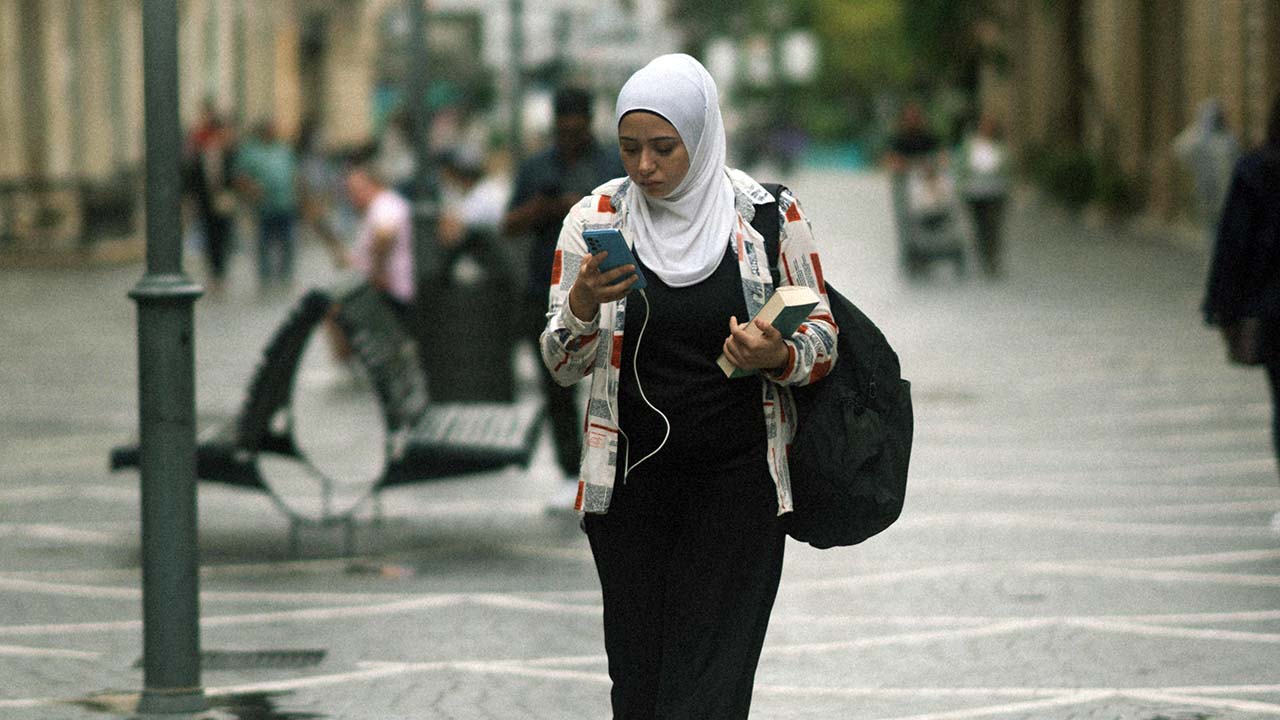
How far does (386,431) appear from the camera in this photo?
29.3 ft

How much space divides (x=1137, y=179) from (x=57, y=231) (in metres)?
16.0

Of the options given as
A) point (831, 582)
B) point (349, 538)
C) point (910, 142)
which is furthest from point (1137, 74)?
point (831, 582)

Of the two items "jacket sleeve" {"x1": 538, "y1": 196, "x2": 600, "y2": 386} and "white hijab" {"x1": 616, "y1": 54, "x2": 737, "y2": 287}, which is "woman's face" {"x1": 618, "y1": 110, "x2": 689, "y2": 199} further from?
"jacket sleeve" {"x1": 538, "y1": 196, "x2": 600, "y2": 386}

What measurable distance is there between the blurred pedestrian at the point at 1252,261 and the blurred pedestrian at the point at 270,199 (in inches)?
690

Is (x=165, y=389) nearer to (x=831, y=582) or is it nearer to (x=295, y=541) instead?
(x=831, y=582)

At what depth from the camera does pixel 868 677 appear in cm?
651

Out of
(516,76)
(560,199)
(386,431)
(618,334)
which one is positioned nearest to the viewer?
(618,334)

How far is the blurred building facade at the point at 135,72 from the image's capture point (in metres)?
21.0

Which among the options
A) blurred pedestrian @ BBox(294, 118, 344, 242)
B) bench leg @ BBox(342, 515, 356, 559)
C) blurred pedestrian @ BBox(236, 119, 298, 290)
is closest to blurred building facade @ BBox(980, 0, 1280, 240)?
blurred pedestrian @ BBox(236, 119, 298, 290)

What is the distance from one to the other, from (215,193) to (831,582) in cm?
1888

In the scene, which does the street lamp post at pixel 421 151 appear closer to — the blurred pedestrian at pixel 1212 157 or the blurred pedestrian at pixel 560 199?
the blurred pedestrian at pixel 560 199

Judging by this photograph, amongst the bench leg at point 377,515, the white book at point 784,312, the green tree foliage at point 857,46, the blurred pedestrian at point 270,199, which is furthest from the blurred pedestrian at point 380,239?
the green tree foliage at point 857,46

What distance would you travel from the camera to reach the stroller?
2438 cm

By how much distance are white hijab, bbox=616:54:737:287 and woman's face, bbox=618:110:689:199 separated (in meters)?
0.02
